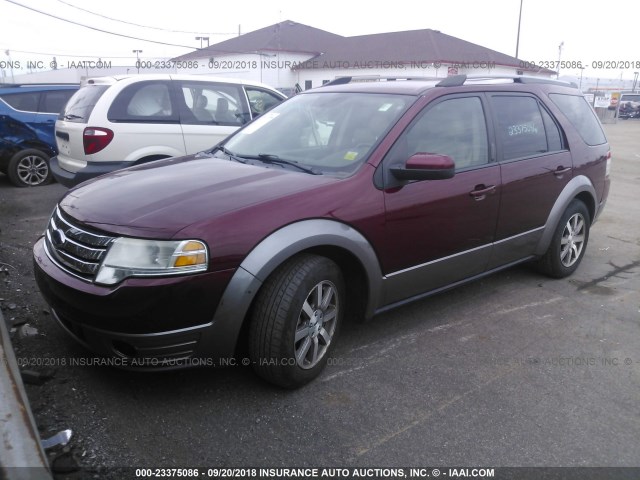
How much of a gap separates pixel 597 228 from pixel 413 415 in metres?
5.56

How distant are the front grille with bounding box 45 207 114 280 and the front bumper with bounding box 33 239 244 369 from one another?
2.4 inches

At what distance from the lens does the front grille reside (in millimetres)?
2684

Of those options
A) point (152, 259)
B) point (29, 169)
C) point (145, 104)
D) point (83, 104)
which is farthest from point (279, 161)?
point (29, 169)

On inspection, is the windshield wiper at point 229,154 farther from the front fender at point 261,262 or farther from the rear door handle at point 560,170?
the rear door handle at point 560,170

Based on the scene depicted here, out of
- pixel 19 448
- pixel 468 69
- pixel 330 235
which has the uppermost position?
pixel 468 69

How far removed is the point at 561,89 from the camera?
5086mm

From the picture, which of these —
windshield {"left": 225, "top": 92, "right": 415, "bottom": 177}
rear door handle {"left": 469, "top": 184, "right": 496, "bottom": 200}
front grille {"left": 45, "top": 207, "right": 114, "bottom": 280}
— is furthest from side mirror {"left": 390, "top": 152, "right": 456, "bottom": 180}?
front grille {"left": 45, "top": 207, "right": 114, "bottom": 280}

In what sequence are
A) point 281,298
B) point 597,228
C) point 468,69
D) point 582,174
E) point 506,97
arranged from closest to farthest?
point 281,298
point 506,97
point 582,174
point 597,228
point 468,69

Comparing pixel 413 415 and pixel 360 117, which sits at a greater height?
pixel 360 117

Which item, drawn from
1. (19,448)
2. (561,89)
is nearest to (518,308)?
(561,89)

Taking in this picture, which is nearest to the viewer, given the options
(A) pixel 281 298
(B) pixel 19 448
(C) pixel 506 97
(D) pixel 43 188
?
(B) pixel 19 448

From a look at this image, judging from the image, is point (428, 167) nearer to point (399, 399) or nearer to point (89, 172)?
point (399, 399)

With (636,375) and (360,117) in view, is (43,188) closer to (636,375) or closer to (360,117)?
(360,117)

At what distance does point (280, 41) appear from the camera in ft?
153
